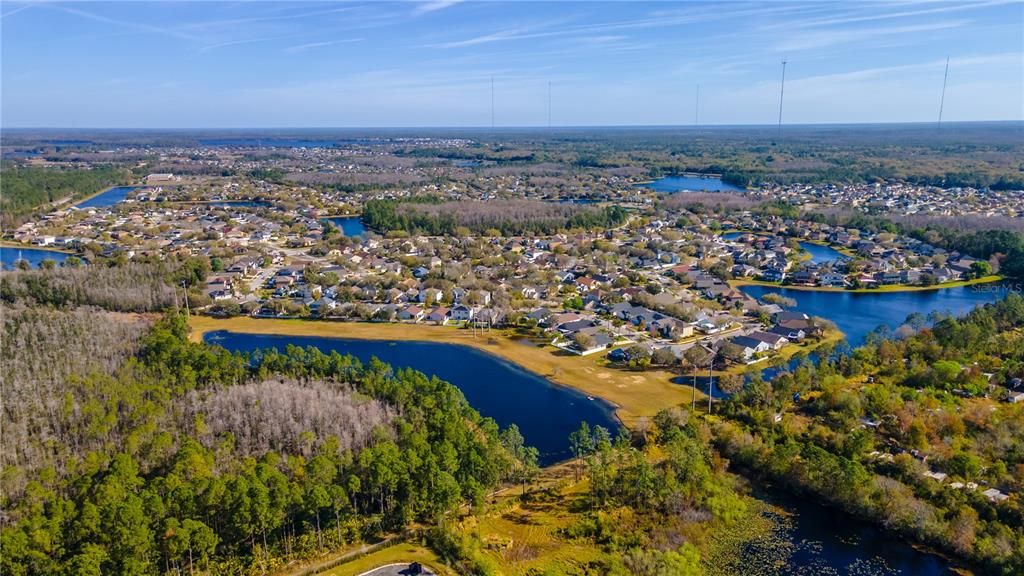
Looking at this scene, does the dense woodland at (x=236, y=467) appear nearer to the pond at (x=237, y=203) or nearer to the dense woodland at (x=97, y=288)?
the dense woodland at (x=97, y=288)

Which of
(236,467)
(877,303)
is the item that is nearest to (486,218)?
(877,303)

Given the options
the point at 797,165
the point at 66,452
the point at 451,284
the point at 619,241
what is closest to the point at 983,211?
the point at 619,241

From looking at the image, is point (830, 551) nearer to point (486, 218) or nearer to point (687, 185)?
point (486, 218)

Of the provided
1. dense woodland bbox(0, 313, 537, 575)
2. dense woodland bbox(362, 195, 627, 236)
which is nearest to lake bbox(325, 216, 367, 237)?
dense woodland bbox(362, 195, 627, 236)

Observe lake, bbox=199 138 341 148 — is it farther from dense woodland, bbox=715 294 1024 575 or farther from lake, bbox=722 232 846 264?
dense woodland, bbox=715 294 1024 575

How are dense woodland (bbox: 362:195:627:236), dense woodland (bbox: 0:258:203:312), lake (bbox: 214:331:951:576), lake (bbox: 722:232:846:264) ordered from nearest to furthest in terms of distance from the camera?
1. lake (bbox: 214:331:951:576)
2. dense woodland (bbox: 0:258:203:312)
3. lake (bbox: 722:232:846:264)
4. dense woodland (bbox: 362:195:627:236)

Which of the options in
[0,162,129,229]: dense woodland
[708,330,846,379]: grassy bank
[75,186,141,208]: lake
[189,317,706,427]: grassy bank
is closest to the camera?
[189,317,706,427]: grassy bank

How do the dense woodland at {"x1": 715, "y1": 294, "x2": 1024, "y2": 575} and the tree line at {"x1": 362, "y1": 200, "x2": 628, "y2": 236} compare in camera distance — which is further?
the tree line at {"x1": 362, "y1": 200, "x2": 628, "y2": 236}
